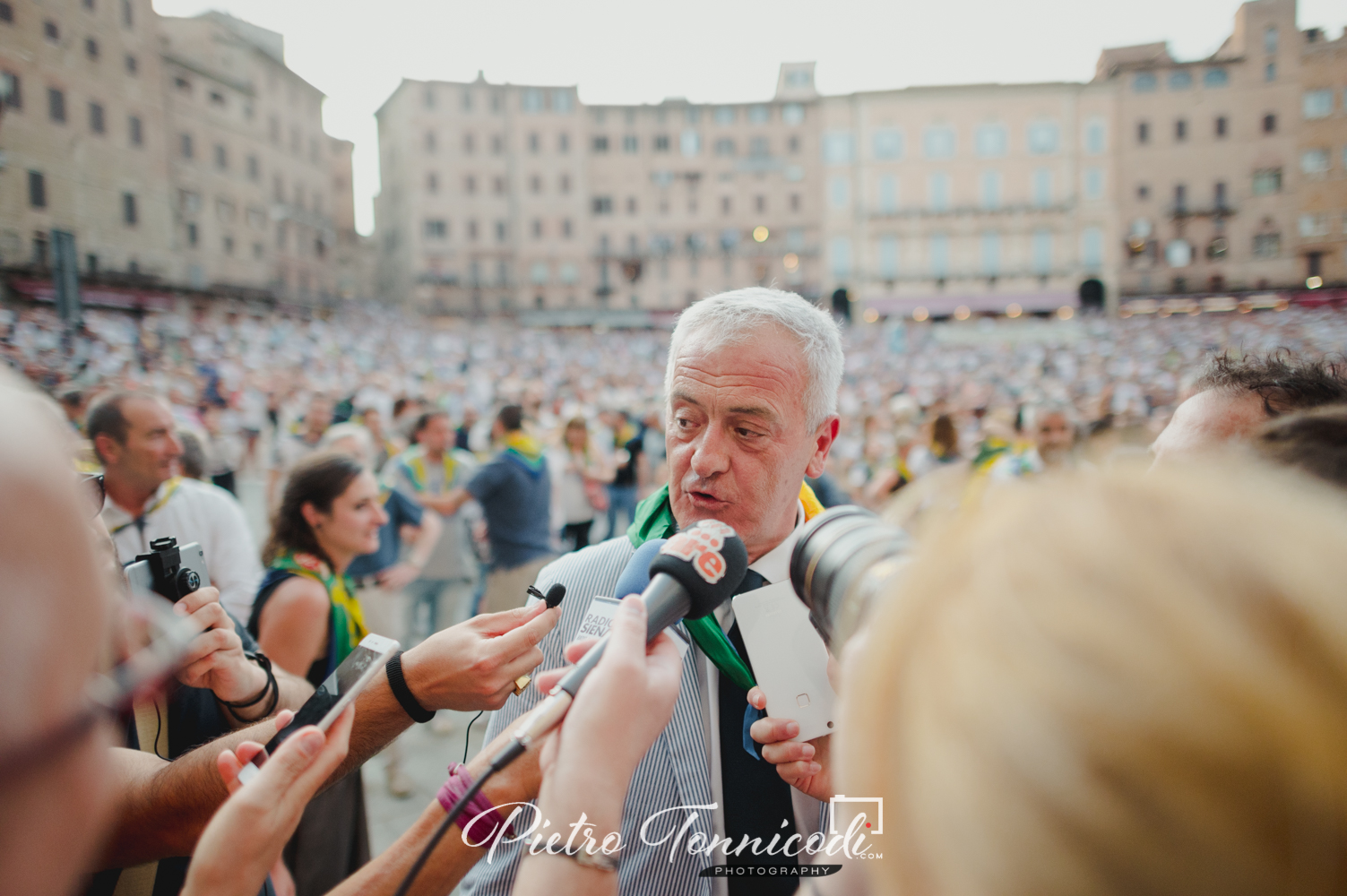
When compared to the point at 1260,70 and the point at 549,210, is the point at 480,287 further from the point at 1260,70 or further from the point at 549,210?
the point at 1260,70

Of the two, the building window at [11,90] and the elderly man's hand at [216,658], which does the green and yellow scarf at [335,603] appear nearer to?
the elderly man's hand at [216,658]

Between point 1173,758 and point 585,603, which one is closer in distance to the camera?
point 1173,758

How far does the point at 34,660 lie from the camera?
1.98 ft

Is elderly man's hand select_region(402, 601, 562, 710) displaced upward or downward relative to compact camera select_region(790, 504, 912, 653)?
downward

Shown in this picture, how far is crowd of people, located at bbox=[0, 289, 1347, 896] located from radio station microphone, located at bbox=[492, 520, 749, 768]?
0.04 meters

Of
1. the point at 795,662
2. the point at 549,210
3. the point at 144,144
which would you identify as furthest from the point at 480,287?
the point at 795,662

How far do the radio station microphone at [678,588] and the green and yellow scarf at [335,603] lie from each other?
6.96ft

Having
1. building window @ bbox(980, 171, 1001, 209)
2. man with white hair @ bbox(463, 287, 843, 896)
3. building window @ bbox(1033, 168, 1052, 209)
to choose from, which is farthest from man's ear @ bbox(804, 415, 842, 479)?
building window @ bbox(1033, 168, 1052, 209)

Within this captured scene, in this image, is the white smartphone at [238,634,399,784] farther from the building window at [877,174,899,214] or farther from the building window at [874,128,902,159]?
the building window at [874,128,902,159]

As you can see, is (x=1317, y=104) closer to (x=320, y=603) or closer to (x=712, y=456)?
(x=712, y=456)

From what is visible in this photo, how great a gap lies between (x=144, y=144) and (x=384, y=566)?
1610 inches

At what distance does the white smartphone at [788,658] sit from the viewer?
1479 millimetres

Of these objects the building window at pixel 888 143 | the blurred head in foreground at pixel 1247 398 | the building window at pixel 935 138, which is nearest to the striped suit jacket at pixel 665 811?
the blurred head in foreground at pixel 1247 398

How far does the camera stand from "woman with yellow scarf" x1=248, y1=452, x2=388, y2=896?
2.75 metres
